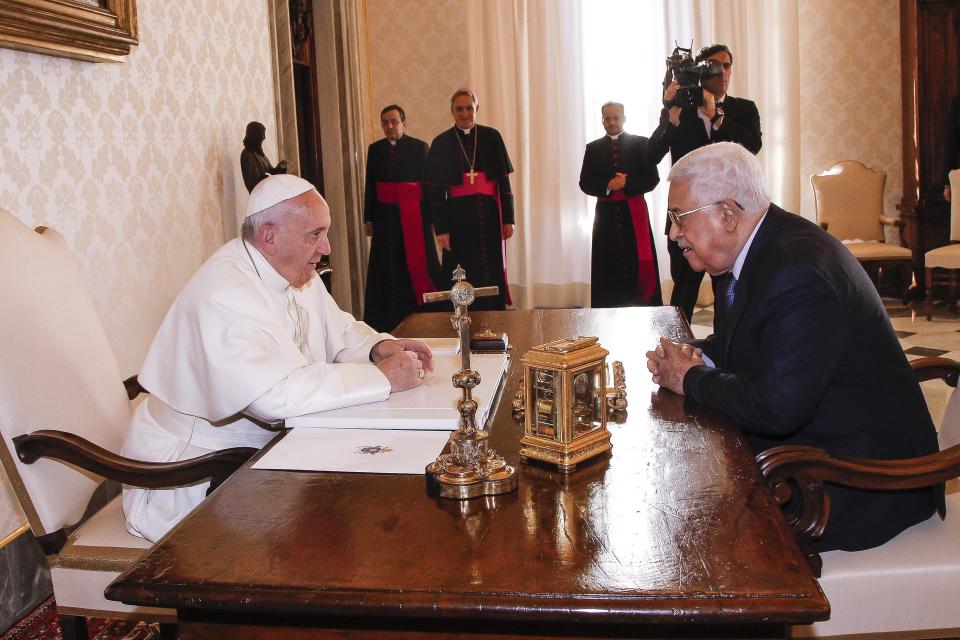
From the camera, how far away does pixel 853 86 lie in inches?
339

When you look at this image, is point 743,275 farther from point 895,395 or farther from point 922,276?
point 922,276

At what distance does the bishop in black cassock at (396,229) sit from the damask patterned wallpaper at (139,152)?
2.11 metres

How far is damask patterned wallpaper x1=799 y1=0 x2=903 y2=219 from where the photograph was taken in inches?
335

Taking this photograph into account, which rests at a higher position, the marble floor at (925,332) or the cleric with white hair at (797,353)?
the cleric with white hair at (797,353)

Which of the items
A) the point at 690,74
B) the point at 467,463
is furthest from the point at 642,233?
the point at 467,463

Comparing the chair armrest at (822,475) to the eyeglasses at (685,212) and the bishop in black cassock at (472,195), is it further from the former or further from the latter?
the bishop in black cassock at (472,195)

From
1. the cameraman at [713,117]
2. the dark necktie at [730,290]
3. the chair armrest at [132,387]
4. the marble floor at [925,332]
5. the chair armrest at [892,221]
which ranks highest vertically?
the cameraman at [713,117]

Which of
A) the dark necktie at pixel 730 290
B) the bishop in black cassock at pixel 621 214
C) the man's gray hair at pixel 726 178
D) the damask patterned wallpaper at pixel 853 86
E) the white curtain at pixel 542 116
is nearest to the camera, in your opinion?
the man's gray hair at pixel 726 178

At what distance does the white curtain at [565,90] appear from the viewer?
→ 8.80 m

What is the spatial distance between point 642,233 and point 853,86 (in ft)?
9.35

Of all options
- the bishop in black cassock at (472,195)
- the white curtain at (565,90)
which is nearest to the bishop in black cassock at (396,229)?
the bishop in black cassock at (472,195)

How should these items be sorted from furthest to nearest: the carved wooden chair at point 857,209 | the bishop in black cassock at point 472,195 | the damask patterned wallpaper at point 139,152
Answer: the carved wooden chair at point 857,209
the bishop in black cassock at point 472,195
the damask patterned wallpaper at point 139,152

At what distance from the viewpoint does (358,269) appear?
27.1 ft

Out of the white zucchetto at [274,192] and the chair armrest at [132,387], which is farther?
the chair armrest at [132,387]
